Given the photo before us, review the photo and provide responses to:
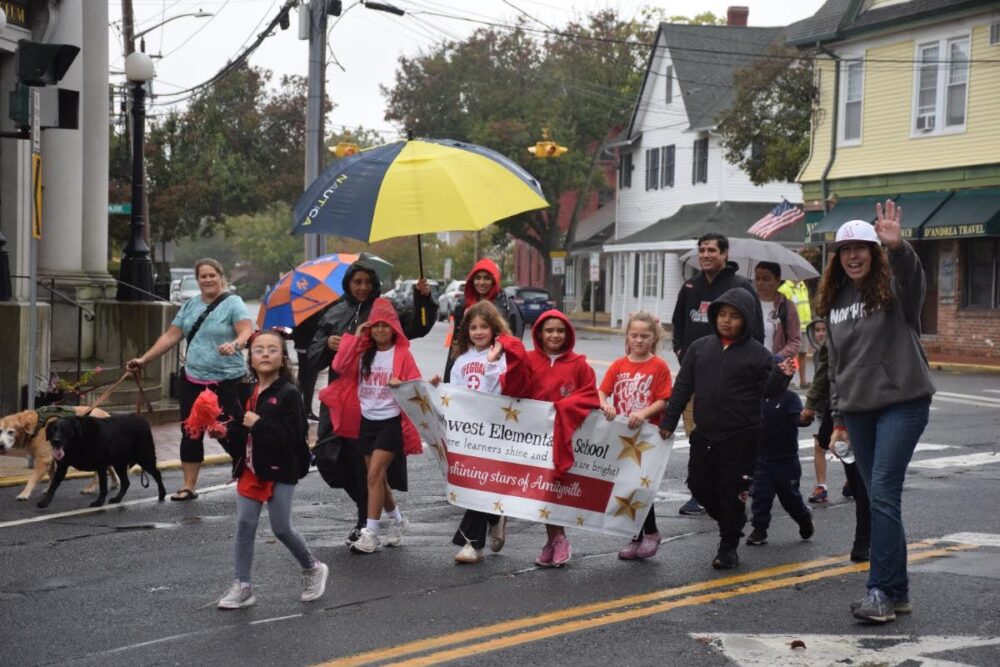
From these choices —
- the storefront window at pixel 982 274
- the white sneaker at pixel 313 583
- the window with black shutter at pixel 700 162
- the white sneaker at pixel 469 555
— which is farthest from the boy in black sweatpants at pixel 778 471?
the window with black shutter at pixel 700 162

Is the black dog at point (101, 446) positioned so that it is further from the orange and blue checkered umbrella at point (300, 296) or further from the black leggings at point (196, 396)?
the orange and blue checkered umbrella at point (300, 296)

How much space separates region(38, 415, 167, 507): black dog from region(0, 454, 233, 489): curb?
848 mm

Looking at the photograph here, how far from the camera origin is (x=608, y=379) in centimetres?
839

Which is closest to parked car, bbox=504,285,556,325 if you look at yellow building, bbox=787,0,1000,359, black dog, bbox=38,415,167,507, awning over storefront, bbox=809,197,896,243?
yellow building, bbox=787,0,1000,359

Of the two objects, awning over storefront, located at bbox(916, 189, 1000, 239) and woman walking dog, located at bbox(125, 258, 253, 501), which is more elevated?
awning over storefront, located at bbox(916, 189, 1000, 239)

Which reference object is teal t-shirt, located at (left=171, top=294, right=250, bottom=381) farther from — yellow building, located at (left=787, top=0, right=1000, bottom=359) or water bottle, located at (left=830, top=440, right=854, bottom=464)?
yellow building, located at (left=787, top=0, right=1000, bottom=359)

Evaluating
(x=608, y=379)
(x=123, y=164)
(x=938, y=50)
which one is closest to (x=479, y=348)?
(x=608, y=379)

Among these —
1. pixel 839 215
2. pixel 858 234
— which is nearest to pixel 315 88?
pixel 858 234

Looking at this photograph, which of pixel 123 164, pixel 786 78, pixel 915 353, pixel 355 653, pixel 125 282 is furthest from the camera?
pixel 123 164

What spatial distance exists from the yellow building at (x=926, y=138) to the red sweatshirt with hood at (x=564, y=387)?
21822 mm

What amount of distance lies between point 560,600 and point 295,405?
1.65m

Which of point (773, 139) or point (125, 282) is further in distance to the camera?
point (773, 139)

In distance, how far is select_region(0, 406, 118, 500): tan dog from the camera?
9.79 metres

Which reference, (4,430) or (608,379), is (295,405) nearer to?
(608,379)
